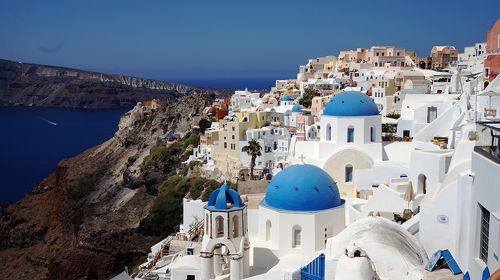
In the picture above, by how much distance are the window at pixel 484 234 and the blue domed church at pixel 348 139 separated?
1250 centimetres

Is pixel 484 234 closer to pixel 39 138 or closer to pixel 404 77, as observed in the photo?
pixel 404 77

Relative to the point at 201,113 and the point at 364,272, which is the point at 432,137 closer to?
the point at 364,272

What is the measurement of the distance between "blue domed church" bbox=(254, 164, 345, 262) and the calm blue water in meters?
56.2

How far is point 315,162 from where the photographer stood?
2066 cm

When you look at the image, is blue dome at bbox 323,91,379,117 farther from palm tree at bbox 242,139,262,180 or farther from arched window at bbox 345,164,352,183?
palm tree at bbox 242,139,262,180

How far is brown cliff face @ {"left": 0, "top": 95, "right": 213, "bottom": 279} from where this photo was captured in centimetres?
4066

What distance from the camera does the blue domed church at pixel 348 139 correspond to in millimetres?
Answer: 20047

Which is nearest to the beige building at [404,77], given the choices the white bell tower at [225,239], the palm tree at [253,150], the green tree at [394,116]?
the green tree at [394,116]

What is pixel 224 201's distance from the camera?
13930mm

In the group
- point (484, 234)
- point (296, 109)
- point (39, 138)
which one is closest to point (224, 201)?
point (484, 234)

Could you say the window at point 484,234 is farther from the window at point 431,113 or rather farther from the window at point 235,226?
the window at point 431,113

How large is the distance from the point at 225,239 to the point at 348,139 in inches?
336

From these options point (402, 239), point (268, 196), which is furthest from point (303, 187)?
point (402, 239)

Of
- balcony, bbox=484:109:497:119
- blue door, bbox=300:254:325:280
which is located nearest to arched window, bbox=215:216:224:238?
blue door, bbox=300:254:325:280
